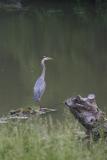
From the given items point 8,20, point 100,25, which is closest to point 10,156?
point 100,25

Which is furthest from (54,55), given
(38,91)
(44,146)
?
(44,146)

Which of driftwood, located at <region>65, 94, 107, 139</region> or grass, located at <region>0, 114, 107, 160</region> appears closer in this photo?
grass, located at <region>0, 114, 107, 160</region>

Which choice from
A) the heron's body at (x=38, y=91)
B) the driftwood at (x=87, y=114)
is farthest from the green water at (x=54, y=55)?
the driftwood at (x=87, y=114)

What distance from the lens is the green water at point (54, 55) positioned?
10.7 metres

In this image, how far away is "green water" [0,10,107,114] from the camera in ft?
35.0

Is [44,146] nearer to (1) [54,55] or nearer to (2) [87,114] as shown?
(2) [87,114]

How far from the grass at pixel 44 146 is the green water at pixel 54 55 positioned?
4.81 meters

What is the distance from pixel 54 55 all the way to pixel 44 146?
11206 millimetres

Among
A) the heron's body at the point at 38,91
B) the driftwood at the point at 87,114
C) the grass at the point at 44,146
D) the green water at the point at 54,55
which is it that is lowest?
the grass at the point at 44,146

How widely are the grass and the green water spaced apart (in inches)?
189

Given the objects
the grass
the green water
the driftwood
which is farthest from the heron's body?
the grass

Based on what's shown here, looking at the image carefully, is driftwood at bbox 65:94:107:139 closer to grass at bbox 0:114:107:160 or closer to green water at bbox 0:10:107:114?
grass at bbox 0:114:107:160

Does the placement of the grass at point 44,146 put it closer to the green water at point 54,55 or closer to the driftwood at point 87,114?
the driftwood at point 87,114

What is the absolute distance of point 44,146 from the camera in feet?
13.1
